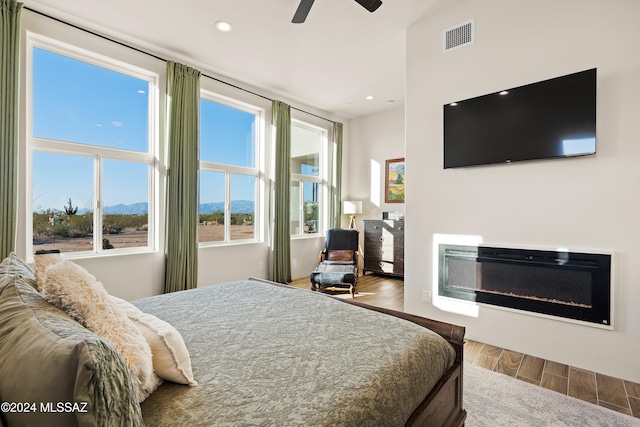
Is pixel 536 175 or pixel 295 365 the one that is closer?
pixel 295 365

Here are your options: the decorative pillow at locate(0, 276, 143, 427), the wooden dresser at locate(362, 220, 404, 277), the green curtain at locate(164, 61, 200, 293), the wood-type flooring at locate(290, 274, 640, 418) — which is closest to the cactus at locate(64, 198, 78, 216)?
the green curtain at locate(164, 61, 200, 293)

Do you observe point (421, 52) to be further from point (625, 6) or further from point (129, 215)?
point (129, 215)

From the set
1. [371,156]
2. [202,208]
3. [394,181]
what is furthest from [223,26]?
[394,181]

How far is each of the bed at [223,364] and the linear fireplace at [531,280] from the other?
1396 millimetres

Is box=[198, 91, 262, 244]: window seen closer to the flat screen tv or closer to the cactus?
the cactus

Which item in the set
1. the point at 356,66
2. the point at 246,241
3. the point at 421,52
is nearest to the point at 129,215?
the point at 246,241

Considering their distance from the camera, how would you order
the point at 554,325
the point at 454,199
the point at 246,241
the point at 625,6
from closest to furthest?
the point at 625,6, the point at 554,325, the point at 454,199, the point at 246,241

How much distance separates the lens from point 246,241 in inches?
187

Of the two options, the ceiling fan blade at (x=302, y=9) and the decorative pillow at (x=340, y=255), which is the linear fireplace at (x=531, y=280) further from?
the ceiling fan blade at (x=302, y=9)

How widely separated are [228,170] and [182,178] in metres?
0.85

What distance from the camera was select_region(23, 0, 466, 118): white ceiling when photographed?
9.46ft

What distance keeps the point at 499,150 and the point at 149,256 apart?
3.90 meters

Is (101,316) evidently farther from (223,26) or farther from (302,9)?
(223,26)

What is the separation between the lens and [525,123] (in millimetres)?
2518
